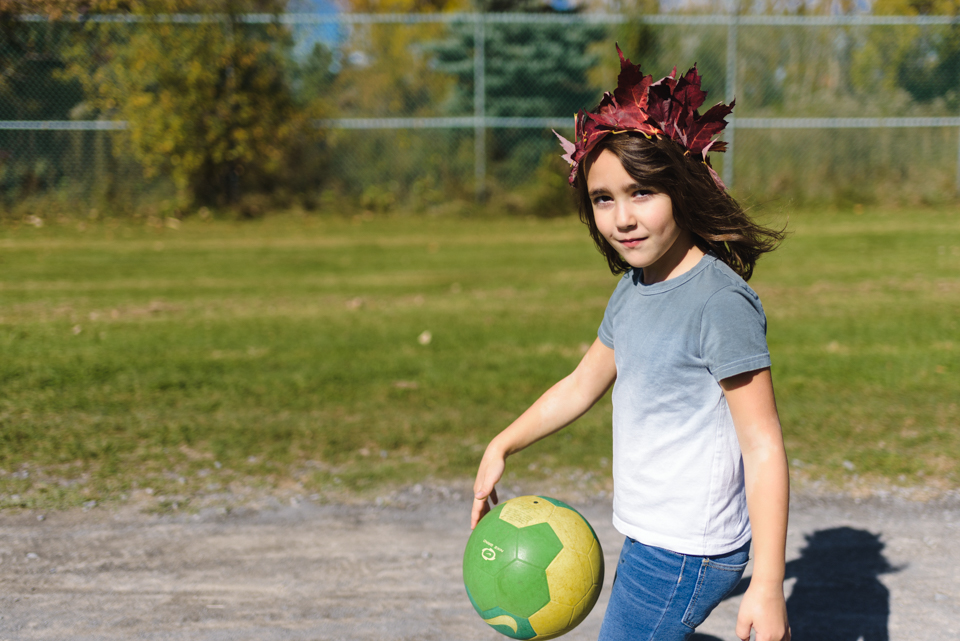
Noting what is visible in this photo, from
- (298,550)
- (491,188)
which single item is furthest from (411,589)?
(491,188)

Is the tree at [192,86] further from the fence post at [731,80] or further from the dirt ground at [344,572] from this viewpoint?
the dirt ground at [344,572]

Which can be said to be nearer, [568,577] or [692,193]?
[692,193]

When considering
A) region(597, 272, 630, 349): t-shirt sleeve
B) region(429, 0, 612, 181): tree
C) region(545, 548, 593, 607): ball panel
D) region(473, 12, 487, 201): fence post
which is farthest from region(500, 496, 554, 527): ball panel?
→ region(429, 0, 612, 181): tree

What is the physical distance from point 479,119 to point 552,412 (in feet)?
39.7

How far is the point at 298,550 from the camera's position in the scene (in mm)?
3387

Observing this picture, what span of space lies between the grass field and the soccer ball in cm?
184

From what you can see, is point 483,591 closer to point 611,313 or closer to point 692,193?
point 611,313

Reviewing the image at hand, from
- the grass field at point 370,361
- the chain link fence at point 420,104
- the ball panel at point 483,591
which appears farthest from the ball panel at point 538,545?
the chain link fence at point 420,104

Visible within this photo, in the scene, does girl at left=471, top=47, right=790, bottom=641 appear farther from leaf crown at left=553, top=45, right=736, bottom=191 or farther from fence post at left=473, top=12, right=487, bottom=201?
fence post at left=473, top=12, right=487, bottom=201

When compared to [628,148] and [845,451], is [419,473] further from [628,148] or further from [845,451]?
[628,148]

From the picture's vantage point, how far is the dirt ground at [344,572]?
2.84m

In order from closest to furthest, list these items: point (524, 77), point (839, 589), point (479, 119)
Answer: point (839, 589) < point (479, 119) < point (524, 77)

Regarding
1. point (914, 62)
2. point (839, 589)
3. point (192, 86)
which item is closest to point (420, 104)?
point (192, 86)

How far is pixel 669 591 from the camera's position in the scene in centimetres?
199
